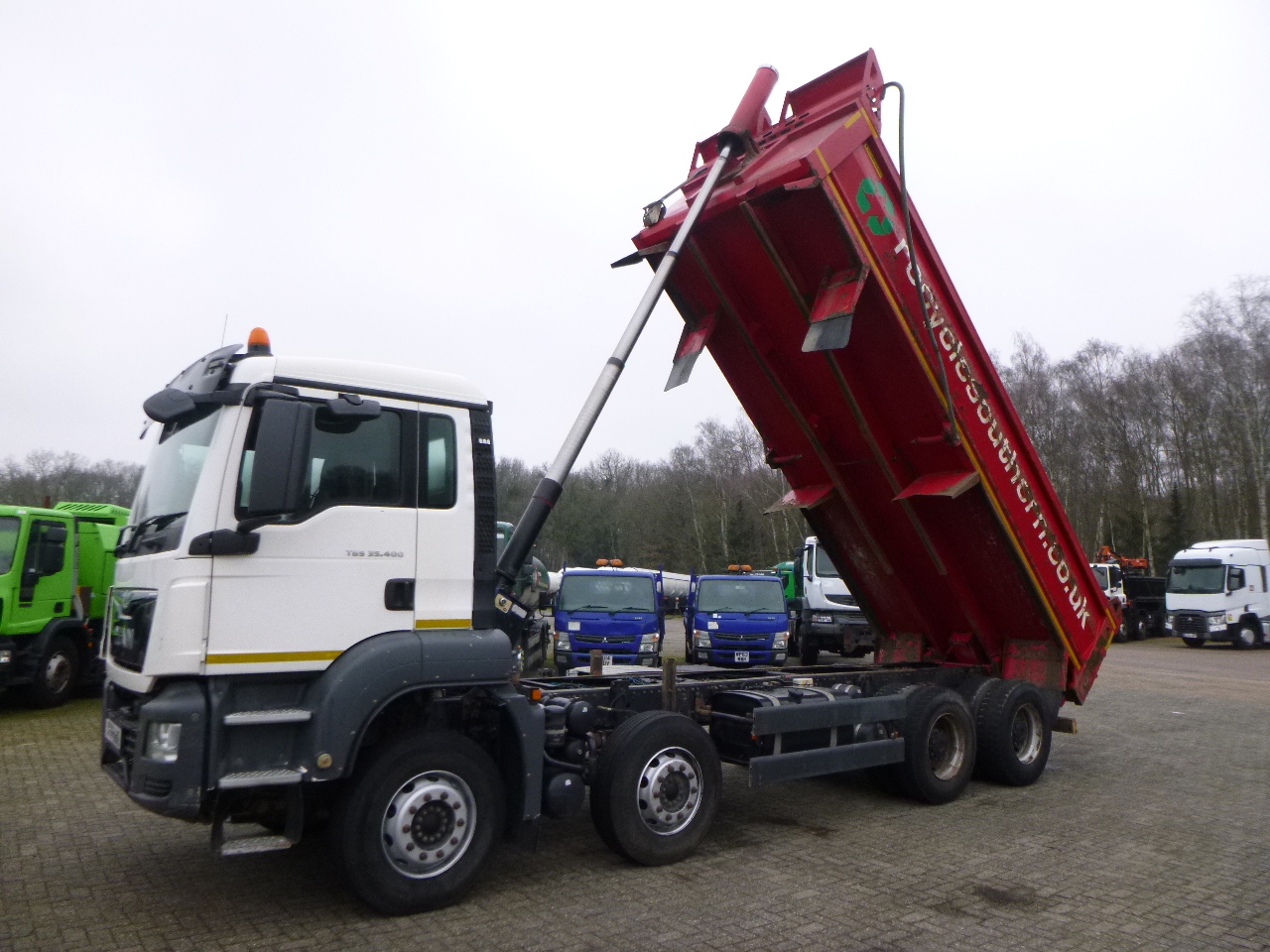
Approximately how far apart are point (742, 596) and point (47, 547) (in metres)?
10.8

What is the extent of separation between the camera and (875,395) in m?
6.81

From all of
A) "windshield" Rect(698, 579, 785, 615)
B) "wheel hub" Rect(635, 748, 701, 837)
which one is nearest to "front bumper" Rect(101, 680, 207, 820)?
"wheel hub" Rect(635, 748, 701, 837)

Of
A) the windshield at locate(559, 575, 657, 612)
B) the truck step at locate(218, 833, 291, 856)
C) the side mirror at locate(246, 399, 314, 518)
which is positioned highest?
the side mirror at locate(246, 399, 314, 518)

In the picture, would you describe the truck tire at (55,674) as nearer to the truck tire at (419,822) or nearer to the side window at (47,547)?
the side window at (47,547)

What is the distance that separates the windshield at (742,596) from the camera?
55.1 feet

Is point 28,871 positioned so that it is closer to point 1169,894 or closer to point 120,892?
point 120,892

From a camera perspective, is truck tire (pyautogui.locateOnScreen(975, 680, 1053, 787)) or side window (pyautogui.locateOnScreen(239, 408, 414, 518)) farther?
truck tire (pyautogui.locateOnScreen(975, 680, 1053, 787))

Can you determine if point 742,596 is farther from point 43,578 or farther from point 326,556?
point 326,556

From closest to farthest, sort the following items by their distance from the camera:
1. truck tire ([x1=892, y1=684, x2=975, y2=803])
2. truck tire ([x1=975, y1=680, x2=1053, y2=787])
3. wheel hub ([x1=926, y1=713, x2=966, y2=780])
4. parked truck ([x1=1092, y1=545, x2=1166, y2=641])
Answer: truck tire ([x1=892, y1=684, x2=975, y2=803]) → wheel hub ([x1=926, y1=713, x2=966, y2=780]) → truck tire ([x1=975, y1=680, x2=1053, y2=787]) → parked truck ([x1=1092, y1=545, x2=1166, y2=641])

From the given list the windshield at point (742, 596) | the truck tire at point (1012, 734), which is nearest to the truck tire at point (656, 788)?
the truck tire at point (1012, 734)

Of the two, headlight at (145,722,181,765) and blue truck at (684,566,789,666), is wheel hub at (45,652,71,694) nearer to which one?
headlight at (145,722,181,765)

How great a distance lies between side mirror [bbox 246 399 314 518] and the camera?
13.4 feet

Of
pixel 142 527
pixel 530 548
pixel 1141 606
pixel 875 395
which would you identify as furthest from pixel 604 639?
pixel 1141 606

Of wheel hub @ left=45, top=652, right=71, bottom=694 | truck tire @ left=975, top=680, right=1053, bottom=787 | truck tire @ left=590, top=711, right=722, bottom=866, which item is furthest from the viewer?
wheel hub @ left=45, top=652, right=71, bottom=694
